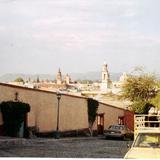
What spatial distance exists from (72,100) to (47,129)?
153 centimetres

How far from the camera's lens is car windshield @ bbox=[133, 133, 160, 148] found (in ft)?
34.8

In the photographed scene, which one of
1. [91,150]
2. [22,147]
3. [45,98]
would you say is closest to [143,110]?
[91,150]

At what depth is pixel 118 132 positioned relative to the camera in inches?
636

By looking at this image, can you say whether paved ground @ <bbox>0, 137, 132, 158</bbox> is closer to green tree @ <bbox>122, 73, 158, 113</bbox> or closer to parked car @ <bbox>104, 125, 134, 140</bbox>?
parked car @ <bbox>104, 125, 134, 140</bbox>

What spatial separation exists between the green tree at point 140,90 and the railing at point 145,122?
17.5 inches

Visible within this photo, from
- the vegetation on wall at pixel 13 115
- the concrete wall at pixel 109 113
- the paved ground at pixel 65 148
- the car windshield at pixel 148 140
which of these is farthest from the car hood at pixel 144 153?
the vegetation on wall at pixel 13 115

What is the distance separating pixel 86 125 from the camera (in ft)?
65.2

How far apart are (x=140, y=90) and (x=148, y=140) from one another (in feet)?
12.3

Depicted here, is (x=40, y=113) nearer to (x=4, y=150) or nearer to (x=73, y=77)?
(x=4, y=150)

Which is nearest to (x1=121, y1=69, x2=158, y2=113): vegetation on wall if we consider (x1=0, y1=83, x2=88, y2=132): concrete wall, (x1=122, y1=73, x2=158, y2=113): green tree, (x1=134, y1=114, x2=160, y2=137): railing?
(x1=122, y1=73, x2=158, y2=113): green tree

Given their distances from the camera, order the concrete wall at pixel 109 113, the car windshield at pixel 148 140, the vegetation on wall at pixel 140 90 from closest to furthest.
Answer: the car windshield at pixel 148 140, the vegetation on wall at pixel 140 90, the concrete wall at pixel 109 113

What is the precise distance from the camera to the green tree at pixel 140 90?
45.7 ft

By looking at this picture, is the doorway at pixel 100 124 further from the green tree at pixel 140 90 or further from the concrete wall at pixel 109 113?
the green tree at pixel 140 90

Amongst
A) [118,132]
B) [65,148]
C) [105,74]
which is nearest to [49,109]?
[65,148]
